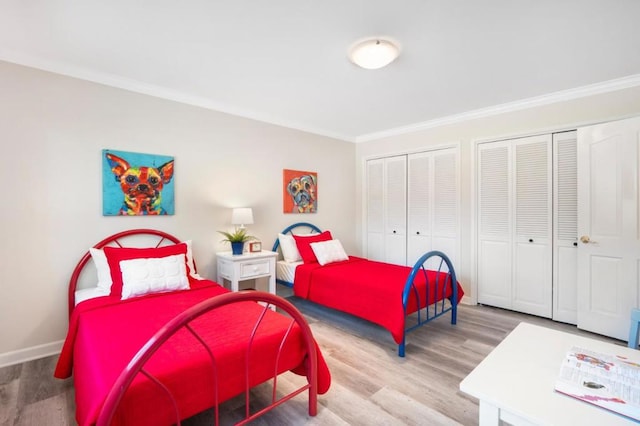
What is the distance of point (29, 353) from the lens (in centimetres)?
245

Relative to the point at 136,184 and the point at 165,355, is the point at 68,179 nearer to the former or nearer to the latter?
the point at 136,184

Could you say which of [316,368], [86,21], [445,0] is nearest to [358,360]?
[316,368]

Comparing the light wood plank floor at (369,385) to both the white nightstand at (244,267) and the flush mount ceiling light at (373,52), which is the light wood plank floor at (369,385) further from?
the flush mount ceiling light at (373,52)

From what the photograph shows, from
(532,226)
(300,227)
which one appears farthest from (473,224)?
(300,227)

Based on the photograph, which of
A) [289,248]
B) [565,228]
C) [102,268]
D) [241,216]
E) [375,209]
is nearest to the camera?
[102,268]

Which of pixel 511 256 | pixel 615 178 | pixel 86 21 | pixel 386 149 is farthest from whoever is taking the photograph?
pixel 386 149

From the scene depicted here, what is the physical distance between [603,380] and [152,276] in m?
2.73

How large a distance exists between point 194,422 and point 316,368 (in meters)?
0.76

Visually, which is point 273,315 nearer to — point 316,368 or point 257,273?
point 316,368

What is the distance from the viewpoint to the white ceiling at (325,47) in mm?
1859

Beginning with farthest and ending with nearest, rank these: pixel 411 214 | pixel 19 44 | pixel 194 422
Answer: pixel 411 214 → pixel 19 44 → pixel 194 422

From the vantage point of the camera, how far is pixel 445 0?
1.78 m

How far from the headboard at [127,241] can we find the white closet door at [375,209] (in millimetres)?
2957

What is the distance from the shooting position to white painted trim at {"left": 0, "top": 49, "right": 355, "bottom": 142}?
2404mm
